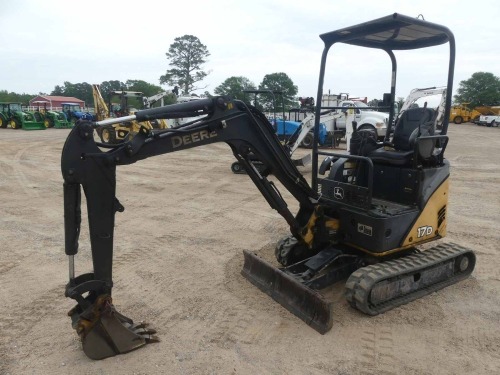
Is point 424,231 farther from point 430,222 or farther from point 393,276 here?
point 393,276

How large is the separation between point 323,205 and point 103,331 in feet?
8.56

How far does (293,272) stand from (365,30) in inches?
109

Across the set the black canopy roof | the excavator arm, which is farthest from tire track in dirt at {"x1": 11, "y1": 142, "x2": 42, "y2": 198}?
the black canopy roof

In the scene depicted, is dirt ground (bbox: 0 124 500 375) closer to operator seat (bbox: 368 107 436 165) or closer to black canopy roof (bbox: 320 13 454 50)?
operator seat (bbox: 368 107 436 165)

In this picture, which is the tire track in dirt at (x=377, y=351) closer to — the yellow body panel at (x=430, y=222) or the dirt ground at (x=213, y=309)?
the dirt ground at (x=213, y=309)

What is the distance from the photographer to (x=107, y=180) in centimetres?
337

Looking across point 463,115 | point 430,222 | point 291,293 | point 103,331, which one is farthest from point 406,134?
point 463,115

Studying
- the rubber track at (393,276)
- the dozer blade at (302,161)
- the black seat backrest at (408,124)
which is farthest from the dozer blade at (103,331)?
the dozer blade at (302,161)

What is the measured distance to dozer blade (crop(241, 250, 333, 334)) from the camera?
13.1ft

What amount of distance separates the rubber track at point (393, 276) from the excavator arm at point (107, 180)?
1.73 meters

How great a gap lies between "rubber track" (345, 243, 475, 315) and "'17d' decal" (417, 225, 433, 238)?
0.24 m

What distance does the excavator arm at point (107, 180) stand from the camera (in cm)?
325

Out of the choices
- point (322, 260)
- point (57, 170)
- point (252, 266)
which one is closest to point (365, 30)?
point (322, 260)

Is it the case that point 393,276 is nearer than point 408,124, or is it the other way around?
point 393,276
